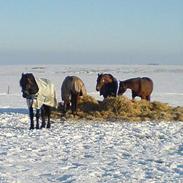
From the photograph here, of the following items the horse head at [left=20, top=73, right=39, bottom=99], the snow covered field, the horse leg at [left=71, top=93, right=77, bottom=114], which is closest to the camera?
the snow covered field

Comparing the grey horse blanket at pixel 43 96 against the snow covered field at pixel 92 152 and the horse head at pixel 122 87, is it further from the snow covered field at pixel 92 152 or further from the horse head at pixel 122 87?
the horse head at pixel 122 87

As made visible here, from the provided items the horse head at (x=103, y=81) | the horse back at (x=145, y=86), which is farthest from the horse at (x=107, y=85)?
the horse back at (x=145, y=86)

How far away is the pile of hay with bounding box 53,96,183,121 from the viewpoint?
13.8 metres

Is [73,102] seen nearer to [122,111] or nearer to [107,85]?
[122,111]

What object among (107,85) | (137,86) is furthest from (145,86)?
(107,85)

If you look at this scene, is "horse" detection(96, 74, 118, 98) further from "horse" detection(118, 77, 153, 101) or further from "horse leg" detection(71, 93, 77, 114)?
"horse leg" detection(71, 93, 77, 114)

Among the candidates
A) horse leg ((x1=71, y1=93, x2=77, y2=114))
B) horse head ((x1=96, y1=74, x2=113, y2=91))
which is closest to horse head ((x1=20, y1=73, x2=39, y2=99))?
horse leg ((x1=71, y1=93, x2=77, y2=114))

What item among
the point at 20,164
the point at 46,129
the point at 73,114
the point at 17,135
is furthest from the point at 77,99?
the point at 20,164

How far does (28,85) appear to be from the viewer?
11422mm

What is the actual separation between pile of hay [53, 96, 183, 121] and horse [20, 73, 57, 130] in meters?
1.74

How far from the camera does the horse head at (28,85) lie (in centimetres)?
1139

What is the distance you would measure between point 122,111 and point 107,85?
1807 mm

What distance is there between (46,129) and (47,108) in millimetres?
697

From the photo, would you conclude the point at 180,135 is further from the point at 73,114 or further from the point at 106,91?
the point at 106,91
